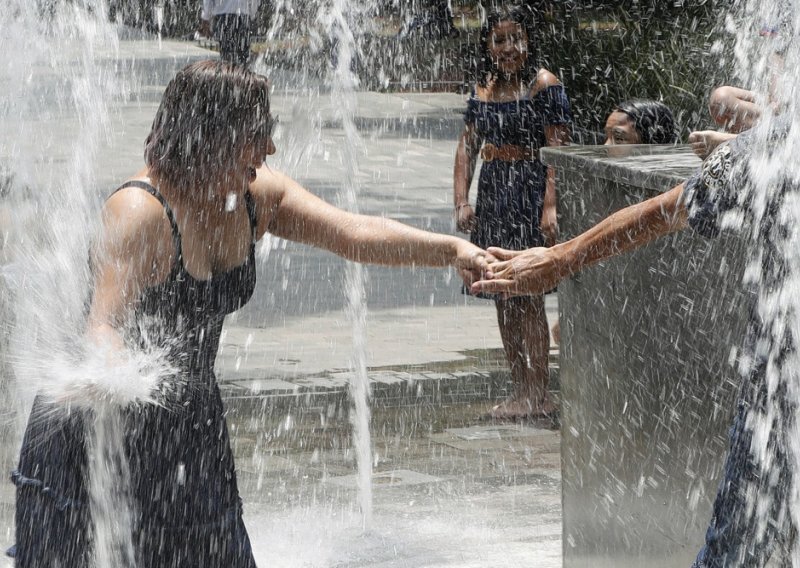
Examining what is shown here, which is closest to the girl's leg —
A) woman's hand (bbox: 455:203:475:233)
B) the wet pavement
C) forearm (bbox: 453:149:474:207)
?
the wet pavement

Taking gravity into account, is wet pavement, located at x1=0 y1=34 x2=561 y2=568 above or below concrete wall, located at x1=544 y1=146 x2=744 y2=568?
below

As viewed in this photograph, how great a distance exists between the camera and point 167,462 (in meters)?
2.93

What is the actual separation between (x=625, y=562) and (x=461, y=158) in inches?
121

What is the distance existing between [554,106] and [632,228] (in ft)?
10.4

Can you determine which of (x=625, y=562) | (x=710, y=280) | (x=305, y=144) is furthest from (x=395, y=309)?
(x=305, y=144)

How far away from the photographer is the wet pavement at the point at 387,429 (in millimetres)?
4848

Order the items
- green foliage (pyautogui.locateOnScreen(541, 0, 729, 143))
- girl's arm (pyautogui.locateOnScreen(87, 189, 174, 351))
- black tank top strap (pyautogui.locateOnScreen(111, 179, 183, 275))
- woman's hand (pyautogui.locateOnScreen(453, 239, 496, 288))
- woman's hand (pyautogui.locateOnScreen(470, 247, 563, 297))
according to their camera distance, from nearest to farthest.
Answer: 1. girl's arm (pyautogui.locateOnScreen(87, 189, 174, 351))
2. black tank top strap (pyautogui.locateOnScreen(111, 179, 183, 275))
3. woman's hand (pyautogui.locateOnScreen(453, 239, 496, 288))
4. woman's hand (pyautogui.locateOnScreen(470, 247, 563, 297))
5. green foliage (pyautogui.locateOnScreen(541, 0, 729, 143))

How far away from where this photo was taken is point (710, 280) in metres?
3.11

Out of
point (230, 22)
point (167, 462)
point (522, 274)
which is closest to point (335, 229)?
point (522, 274)

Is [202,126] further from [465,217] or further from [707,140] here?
[465,217]

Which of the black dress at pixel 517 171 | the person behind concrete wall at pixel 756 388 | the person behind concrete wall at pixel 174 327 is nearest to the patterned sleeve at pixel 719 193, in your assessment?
the person behind concrete wall at pixel 756 388

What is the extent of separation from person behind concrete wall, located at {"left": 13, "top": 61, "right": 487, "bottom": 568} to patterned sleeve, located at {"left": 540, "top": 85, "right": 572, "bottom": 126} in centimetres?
321

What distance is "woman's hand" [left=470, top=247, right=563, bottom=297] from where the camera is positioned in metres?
3.64

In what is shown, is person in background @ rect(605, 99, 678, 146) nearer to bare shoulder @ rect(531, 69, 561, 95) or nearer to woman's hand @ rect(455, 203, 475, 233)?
bare shoulder @ rect(531, 69, 561, 95)
